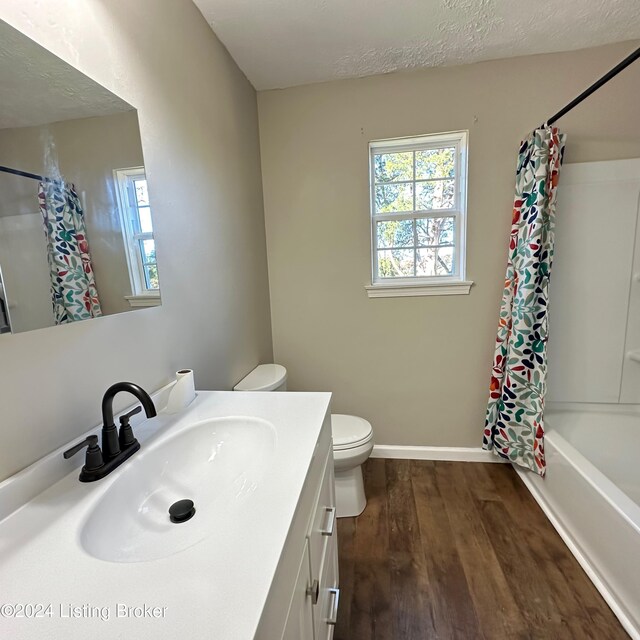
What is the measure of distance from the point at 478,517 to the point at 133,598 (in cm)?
173

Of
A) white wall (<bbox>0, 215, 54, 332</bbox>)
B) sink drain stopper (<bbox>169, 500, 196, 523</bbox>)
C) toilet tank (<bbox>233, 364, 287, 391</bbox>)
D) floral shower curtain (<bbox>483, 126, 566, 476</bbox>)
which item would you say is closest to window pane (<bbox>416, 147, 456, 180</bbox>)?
floral shower curtain (<bbox>483, 126, 566, 476</bbox>)

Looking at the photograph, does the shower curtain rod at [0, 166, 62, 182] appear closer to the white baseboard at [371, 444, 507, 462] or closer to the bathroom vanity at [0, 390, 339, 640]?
the bathroom vanity at [0, 390, 339, 640]

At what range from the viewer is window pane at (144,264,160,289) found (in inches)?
40.7

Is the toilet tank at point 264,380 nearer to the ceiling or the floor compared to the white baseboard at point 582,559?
nearer to the ceiling

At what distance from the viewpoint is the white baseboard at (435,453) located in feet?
6.92

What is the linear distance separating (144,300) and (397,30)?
5.55 feet

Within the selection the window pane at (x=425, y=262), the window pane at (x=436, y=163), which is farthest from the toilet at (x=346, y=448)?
the window pane at (x=436, y=163)

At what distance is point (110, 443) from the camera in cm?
74

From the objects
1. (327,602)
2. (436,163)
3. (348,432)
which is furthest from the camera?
(436,163)

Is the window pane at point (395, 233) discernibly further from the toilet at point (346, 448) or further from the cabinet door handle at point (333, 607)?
the cabinet door handle at point (333, 607)

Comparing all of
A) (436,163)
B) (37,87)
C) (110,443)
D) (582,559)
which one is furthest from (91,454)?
(436,163)

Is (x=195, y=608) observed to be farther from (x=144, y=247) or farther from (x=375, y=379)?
(x=375, y=379)

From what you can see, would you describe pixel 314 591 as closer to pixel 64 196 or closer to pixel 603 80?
pixel 64 196

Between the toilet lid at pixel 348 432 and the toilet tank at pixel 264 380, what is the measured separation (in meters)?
0.36
